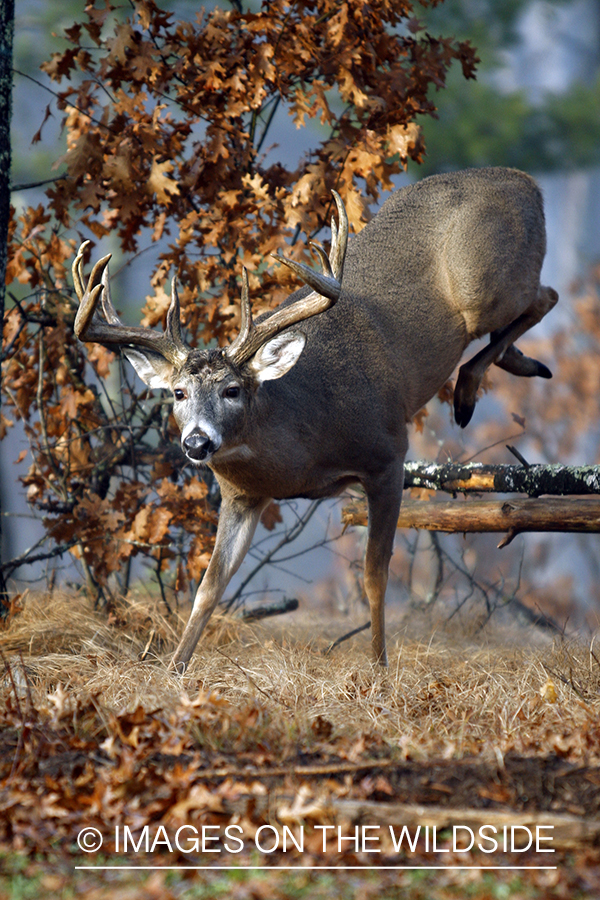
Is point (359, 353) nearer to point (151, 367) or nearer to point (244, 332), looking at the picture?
point (244, 332)

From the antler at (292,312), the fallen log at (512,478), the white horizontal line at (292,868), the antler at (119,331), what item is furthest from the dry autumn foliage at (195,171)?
the white horizontal line at (292,868)

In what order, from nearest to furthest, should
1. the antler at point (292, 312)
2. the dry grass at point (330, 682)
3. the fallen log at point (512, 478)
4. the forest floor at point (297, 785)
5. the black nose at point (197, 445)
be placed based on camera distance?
the forest floor at point (297, 785), the dry grass at point (330, 682), the black nose at point (197, 445), the antler at point (292, 312), the fallen log at point (512, 478)

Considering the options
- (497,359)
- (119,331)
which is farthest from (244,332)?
(497,359)

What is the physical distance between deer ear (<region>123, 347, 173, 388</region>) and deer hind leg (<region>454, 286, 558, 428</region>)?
242 cm

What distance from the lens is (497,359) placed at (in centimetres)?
688

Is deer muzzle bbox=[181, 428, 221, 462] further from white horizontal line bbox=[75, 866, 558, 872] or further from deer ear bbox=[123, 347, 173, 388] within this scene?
white horizontal line bbox=[75, 866, 558, 872]

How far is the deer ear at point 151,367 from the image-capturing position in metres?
5.04

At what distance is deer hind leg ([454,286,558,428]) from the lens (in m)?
6.68

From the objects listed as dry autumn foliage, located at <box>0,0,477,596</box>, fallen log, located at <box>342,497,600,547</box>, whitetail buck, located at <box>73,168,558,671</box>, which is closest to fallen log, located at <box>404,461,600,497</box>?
fallen log, located at <box>342,497,600,547</box>

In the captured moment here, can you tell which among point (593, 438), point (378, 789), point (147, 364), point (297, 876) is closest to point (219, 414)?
point (147, 364)

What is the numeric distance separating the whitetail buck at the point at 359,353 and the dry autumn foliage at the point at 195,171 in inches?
21.2

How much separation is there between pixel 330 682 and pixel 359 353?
192 centimetres

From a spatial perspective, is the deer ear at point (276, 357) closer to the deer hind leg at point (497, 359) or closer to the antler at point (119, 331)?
the antler at point (119, 331)

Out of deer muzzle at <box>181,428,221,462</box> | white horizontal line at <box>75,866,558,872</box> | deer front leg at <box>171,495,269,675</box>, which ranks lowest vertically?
white horizontal line at <box>75,866,558,872</box>
